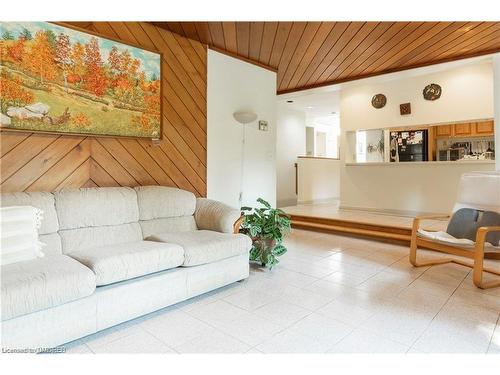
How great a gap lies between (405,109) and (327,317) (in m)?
4.68

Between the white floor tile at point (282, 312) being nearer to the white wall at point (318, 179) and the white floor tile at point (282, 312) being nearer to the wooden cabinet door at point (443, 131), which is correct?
the white wall at point (318, 179)

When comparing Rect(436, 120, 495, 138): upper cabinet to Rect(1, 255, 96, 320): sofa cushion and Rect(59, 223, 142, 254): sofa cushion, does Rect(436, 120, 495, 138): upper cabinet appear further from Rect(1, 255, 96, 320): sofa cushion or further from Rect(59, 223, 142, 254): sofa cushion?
Rect(1, 255, 96, 320): sofa cushion

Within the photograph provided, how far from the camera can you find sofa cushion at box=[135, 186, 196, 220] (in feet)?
9.57

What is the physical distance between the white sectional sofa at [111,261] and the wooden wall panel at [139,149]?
1.00 ft

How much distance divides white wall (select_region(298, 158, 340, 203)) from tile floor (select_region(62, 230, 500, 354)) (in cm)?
425

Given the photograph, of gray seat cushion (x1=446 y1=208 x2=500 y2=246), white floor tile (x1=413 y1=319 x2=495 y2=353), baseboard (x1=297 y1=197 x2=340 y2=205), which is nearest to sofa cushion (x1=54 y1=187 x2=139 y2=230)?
white floor tile (x1=413 y1=319 x2=495 y2=353)

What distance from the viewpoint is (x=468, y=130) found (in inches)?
251

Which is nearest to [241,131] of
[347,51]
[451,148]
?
[347,51]

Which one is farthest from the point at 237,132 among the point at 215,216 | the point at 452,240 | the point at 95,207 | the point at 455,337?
the point at 455,337

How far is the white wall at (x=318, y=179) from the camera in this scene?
7.47 meters

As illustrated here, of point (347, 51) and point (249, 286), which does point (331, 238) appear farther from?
point (347, 51)

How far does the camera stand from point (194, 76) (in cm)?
373

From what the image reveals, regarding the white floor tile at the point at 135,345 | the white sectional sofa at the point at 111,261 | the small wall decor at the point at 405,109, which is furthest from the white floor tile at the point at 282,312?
the small wall decor at the point at 405,109

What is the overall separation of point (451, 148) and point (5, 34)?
756 centimetres
